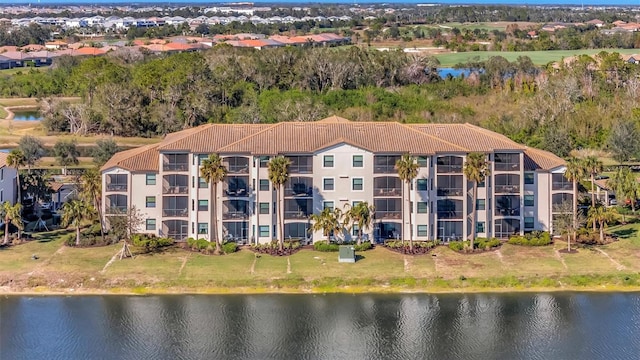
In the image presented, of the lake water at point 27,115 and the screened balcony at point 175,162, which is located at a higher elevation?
the lake water at point 27,115

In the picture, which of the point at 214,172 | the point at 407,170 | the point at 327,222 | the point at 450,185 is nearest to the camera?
the point at 214,172

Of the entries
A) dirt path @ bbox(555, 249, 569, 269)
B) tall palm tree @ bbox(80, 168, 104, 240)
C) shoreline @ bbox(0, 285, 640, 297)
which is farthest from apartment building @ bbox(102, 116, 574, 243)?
shoreline @ bbox(0, 285, 640, 297)

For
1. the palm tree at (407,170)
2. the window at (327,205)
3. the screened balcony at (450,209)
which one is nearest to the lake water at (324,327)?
the palm tree at (407,170)

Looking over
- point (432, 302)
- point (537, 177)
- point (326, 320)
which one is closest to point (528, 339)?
point (432, 302)

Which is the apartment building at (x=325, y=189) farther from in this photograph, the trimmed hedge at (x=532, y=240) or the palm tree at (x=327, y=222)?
the trimmed hedge at (x=532, y=240)

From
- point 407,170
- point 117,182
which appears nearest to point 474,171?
point 407,170

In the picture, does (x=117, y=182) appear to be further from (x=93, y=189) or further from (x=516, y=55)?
(x=516, y=55)

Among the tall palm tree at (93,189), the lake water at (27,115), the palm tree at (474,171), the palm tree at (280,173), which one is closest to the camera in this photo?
the palm tree at (280,173)
